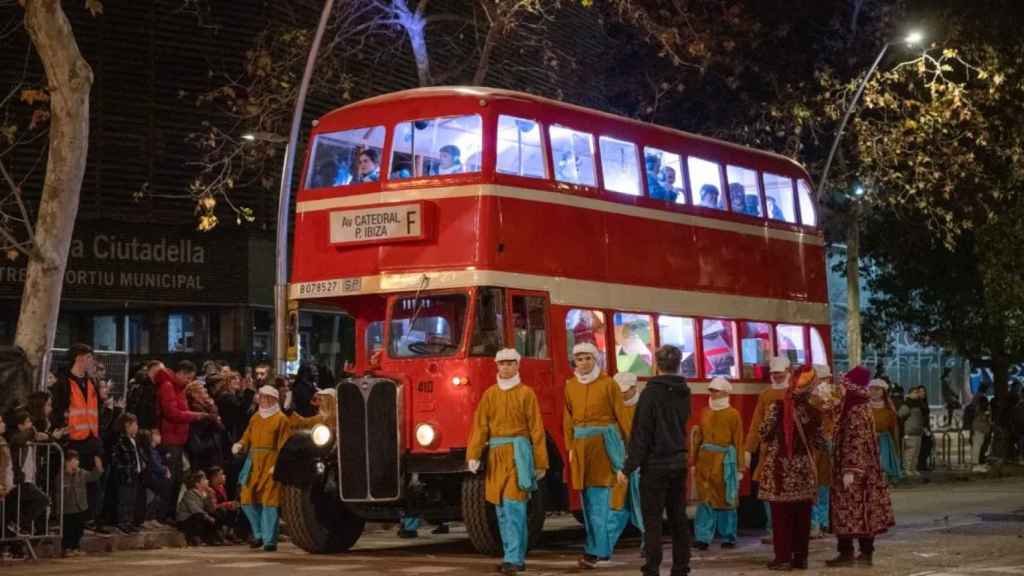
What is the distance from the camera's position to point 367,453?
1570 centimetres

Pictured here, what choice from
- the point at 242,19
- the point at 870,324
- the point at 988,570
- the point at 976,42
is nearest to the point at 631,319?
the point at 988,570

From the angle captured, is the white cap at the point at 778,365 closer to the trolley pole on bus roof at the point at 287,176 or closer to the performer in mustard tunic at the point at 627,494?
the performer in mustard tunic at the point at 627,494

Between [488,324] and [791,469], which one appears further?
[488,324]

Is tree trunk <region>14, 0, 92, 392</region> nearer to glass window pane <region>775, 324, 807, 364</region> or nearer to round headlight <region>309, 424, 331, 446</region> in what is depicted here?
round headlight <region>309, 424, 331, 446</region>

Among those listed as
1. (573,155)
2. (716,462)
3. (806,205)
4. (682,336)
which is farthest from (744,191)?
(716,462)

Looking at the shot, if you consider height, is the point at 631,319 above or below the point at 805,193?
below

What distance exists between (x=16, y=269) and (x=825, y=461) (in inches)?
602

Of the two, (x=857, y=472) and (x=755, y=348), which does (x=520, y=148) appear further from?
(x=755, y=348)

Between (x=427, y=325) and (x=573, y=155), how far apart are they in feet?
7.83

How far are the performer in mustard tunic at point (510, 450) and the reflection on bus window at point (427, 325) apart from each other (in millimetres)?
1698

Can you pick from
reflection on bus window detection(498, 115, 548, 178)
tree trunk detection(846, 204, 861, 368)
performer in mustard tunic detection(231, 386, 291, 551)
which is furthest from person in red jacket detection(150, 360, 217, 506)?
tree trunk detection(846, 204, 861, 368)

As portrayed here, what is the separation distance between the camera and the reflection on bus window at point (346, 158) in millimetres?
16578

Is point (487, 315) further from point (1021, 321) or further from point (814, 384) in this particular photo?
point (1021, 321)

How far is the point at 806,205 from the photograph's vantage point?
840 inches
